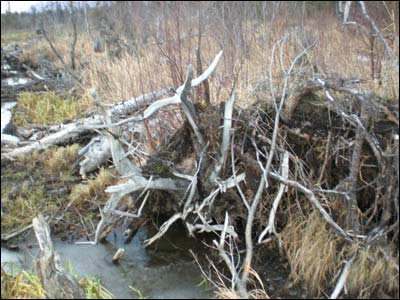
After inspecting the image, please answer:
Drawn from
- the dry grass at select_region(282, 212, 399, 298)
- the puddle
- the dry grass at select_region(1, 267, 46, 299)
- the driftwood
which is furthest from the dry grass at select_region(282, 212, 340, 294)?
the puddle

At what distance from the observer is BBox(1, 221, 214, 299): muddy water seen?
13.6ft

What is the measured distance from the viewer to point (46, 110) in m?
8.91

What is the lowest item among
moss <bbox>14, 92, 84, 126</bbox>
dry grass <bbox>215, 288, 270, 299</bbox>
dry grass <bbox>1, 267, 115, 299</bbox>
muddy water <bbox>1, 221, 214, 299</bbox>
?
muddy water <bbox>1, 221, 214, 299</bbox>

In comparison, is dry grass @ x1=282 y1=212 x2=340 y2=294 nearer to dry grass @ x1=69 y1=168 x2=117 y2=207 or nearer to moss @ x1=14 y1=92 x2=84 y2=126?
dry grass @ x1=69 y1=168 x2=117 y2=207

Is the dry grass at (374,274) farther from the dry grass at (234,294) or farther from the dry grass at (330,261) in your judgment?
the dry grass at (234,294)

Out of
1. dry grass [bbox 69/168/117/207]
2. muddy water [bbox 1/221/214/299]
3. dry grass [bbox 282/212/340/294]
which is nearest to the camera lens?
dry grass [bbox 282/212/340/294]

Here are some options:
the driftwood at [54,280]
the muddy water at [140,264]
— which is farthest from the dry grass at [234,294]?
the driftwood at [54,280]

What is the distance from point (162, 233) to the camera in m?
4.63

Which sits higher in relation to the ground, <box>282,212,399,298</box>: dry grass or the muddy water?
<box>282,212,399,298</box>: dry grass

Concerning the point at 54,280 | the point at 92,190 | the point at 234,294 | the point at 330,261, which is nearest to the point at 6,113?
the point at 92,190

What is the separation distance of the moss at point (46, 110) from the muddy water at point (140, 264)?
153 inches

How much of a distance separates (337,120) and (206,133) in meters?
1.19

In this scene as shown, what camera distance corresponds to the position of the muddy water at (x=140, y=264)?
4156mm

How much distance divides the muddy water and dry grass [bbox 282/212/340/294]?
30.7 inches
